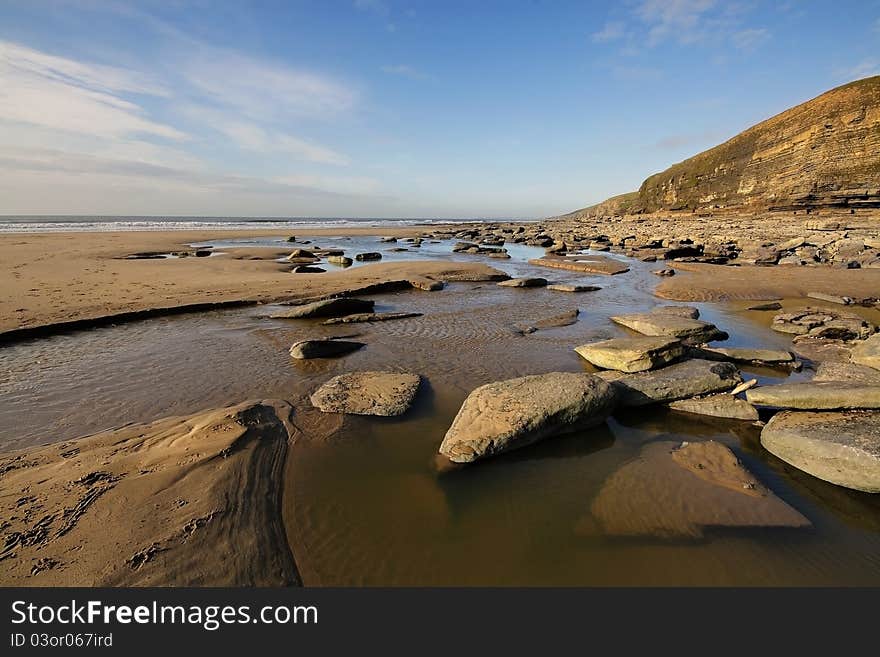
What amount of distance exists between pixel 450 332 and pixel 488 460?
18.4 ft

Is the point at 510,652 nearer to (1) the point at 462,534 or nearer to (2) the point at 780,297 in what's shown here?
(1) the point at 462,534

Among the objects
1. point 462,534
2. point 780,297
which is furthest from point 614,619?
point 780,297

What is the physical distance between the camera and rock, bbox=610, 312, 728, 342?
345 inches

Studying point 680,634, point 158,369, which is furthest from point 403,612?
point 158,369

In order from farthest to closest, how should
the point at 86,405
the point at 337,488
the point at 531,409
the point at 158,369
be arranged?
the point at 158,369, the point at 86,405, the point at 531,409, the point at 337,488

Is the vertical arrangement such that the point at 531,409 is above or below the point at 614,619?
above

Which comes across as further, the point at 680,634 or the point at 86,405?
the point at 86,405

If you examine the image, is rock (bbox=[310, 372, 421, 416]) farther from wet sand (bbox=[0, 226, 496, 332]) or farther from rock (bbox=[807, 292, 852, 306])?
rock (bbox=[807, 292, 852, 306])

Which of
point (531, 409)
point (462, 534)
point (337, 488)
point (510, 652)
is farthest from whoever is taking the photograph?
point (531, 409)

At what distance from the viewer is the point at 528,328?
10.4m

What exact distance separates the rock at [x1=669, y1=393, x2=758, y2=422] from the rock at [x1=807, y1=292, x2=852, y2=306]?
11.2 metres

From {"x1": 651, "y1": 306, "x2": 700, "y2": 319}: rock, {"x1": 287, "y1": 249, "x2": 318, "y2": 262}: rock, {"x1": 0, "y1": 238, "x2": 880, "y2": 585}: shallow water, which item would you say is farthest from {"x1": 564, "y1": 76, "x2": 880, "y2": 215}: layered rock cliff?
{"x1": 287, "y1": 249, "x2": 318, "y2": 262}: rock

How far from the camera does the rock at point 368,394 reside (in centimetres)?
578

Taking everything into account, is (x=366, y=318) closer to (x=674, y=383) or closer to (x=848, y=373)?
(x=674, y=383)
